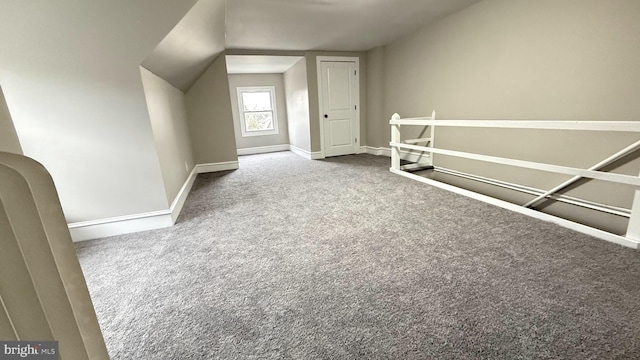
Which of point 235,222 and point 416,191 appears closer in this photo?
point 235,222

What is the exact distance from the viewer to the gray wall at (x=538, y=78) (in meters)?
2.23

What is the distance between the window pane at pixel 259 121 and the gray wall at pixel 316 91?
2.17 metres

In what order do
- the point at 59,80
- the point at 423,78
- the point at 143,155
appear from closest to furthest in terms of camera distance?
the point at 59,80
the point at 143,155
the point at 423,78

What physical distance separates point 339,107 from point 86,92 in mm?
4254

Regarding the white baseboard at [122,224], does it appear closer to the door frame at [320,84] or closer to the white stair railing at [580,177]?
the white stair railing at [580,177]

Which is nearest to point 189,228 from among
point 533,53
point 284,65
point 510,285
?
point 510,285

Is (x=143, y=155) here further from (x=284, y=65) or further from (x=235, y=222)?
(x=284, y=65)

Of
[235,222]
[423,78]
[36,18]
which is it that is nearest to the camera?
[36,18]

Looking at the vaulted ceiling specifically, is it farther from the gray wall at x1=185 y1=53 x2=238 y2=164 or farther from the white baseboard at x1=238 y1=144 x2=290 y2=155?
the white baseboard at x1=238 y1=144 x2=290 y2=155

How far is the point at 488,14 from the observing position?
Result: 317 centimetres

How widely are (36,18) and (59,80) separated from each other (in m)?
0.40

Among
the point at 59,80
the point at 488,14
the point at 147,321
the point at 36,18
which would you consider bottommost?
the point at 147,321

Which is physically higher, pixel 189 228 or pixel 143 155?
pixel 143 155

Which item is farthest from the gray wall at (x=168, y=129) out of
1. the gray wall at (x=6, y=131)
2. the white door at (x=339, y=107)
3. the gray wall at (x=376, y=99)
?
the gray wall at (x=376, y=99)
